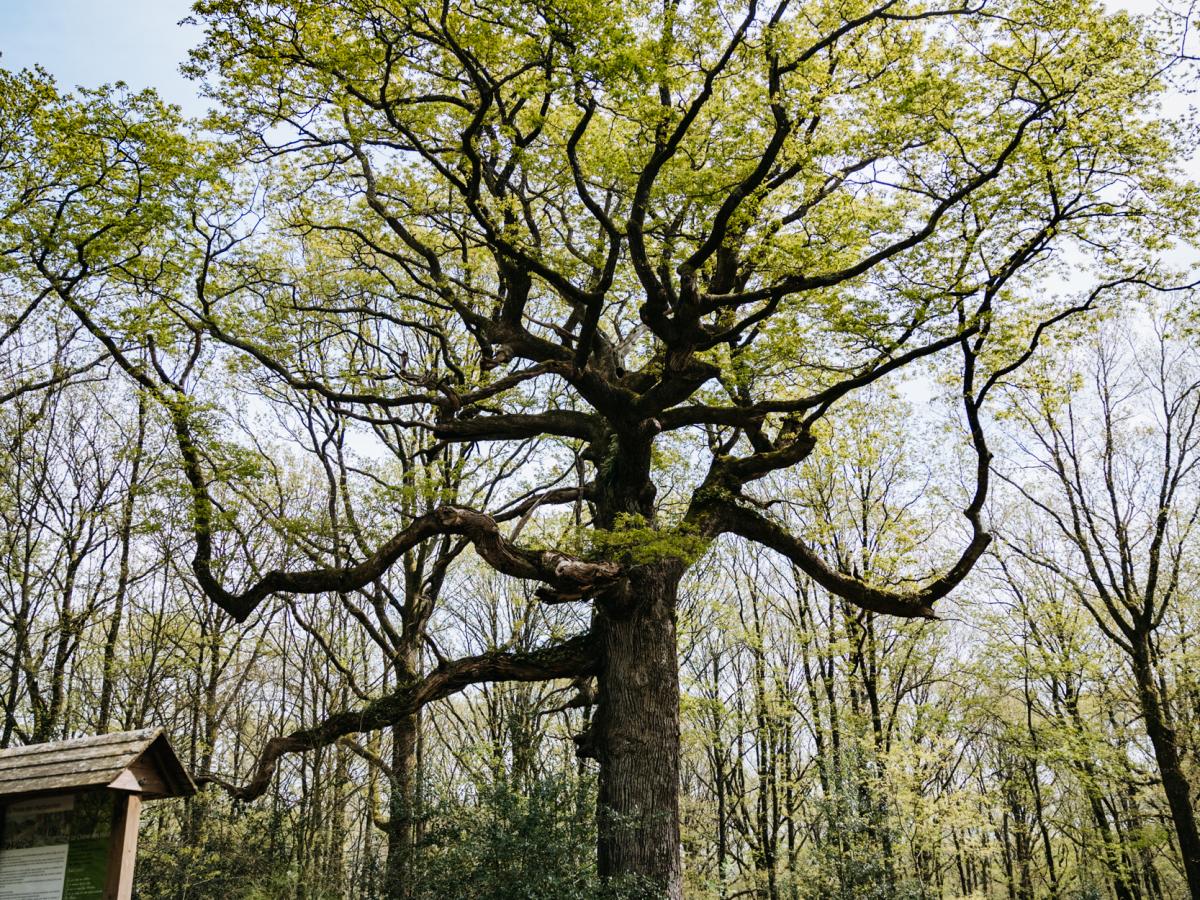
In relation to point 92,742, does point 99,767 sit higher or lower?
lower

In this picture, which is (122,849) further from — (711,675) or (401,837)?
(711,675)

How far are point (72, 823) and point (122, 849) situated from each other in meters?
0.47

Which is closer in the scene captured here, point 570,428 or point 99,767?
point 99,767

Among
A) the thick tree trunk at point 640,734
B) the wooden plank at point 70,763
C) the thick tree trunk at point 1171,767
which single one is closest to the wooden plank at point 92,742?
the wooden plank at point 70,763

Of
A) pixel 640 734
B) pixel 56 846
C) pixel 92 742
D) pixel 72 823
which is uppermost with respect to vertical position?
pixel 640 734

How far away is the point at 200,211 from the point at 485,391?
387cm

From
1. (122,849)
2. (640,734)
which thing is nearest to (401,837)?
(640,734)

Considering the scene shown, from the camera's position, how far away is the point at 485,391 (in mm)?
9344

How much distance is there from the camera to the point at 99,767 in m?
5.42

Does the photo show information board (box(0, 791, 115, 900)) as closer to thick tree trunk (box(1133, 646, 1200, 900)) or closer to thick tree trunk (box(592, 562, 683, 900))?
thick tree trunk (box(592, 562, 683, 900))

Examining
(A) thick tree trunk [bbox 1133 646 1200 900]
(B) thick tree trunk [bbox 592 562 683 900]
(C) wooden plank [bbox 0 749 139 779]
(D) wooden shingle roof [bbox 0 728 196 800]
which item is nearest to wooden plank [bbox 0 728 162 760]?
Result: (D) wooden shingle roof [bbox 0 728 196 800]

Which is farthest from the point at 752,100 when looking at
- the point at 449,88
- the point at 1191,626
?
the point at 1191,626

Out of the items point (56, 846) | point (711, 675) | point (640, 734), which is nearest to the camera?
point (56, 846)

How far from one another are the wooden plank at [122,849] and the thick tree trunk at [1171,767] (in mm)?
13726
